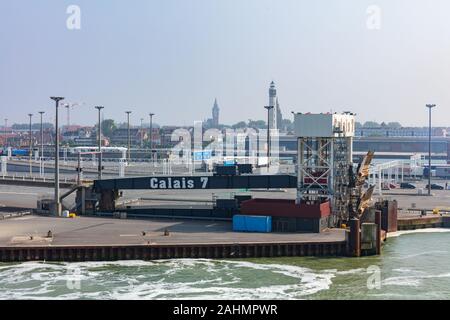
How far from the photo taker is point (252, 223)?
6347 cm

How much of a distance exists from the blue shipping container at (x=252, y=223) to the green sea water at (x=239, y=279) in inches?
300

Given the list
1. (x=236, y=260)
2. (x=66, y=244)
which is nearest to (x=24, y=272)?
(x=66, y=244)

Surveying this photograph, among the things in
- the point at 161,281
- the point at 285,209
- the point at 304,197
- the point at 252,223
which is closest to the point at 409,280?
the point at 285,209

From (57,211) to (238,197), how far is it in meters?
19.4

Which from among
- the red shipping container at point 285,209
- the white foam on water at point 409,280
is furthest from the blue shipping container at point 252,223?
the white foam on water at point 409,280

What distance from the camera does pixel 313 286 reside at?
46.4 metres

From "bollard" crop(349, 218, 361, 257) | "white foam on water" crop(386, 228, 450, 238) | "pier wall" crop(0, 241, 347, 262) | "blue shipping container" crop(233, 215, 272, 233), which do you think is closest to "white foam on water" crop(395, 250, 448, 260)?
"bollard" crop(349, 218, 361, 257)

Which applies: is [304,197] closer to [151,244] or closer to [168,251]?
[168,251]

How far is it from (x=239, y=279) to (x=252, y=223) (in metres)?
15.3

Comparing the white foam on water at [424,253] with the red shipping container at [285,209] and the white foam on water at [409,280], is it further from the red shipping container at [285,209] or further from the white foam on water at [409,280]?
the red shipping container at [285,209]

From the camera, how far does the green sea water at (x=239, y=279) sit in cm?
4403

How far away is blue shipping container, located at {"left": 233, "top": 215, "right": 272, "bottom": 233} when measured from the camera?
63.2 meters

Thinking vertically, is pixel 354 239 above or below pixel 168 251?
above

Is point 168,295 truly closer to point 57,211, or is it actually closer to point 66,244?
point 66,244
